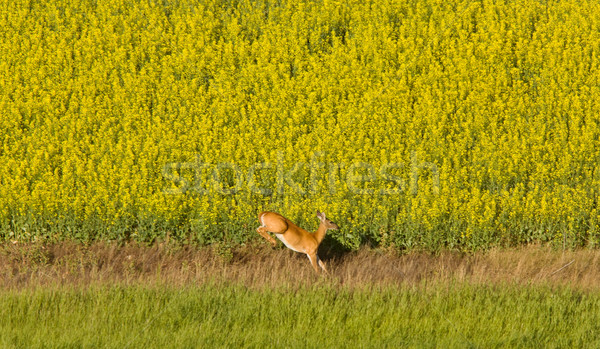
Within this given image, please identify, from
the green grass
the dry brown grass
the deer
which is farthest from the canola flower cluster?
the green grass

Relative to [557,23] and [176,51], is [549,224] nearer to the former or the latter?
[557,23]

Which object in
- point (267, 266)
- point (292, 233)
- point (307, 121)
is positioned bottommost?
point (267, 266)

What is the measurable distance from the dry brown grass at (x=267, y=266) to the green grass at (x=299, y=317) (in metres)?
0.39

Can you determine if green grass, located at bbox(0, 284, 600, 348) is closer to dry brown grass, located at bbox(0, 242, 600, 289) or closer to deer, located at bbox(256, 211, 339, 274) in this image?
dry brown grass, located at bbox(0, 242, 600, 289)

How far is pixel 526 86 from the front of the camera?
10.7 metres

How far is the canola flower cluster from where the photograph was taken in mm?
9164

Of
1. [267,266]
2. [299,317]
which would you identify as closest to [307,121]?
[267,266]

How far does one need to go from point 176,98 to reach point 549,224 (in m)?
5.88

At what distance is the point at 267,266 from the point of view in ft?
27.0

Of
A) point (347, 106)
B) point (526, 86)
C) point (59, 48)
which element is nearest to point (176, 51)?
point (59, 48)

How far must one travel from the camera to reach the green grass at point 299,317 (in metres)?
5.93

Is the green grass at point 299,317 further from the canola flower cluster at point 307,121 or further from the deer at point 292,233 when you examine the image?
the canola flower cluster at point 307,121

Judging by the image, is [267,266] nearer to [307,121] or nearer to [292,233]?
[292,233]

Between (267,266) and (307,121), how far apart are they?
296cm
